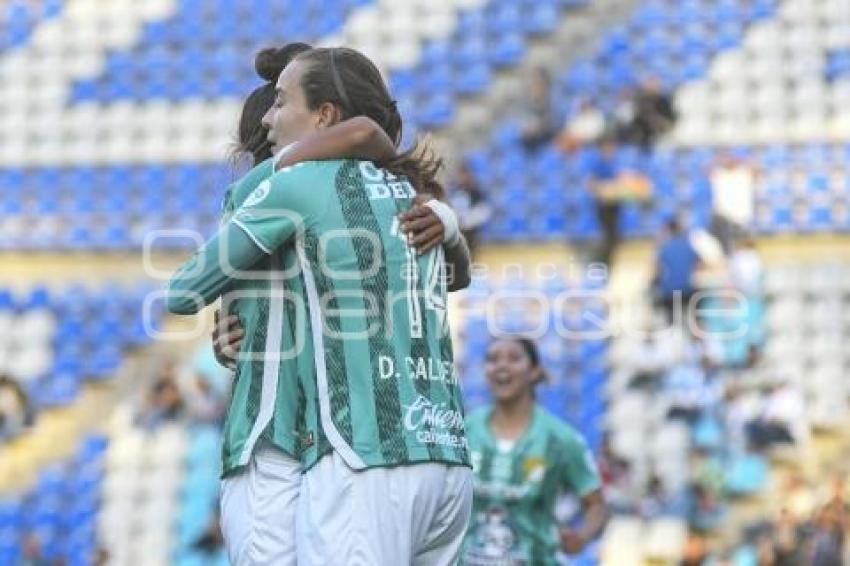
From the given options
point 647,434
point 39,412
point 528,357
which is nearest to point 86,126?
point 39,412

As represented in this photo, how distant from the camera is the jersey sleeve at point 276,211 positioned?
3.88 m

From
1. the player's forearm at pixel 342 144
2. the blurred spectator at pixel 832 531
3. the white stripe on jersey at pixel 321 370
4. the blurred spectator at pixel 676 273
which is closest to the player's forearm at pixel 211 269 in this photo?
the white stripe on jersey at pixel 321 370

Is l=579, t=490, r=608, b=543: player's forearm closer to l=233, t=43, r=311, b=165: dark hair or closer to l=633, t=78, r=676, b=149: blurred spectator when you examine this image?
l=233, t=43, r=311, b=165: dark hair

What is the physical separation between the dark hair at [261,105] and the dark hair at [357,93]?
29 centimetres

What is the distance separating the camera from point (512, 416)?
7422 mm

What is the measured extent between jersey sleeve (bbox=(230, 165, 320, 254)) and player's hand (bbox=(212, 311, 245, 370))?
0.22 meters

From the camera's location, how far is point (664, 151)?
1589cm

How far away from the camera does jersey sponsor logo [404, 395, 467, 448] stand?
152 inches

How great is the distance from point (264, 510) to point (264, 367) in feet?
0.99

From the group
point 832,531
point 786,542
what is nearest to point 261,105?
point 832,531

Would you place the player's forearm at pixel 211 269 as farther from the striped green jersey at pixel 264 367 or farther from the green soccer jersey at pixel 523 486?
the green soccer jersey at pixel 523 486

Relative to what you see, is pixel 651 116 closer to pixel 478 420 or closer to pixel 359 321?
pixel 478 420

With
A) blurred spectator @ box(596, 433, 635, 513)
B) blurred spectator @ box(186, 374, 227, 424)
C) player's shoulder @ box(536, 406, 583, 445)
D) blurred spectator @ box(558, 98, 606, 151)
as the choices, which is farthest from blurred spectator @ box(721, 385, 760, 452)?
player's shoulder @ box(536, 406, 583, 445)

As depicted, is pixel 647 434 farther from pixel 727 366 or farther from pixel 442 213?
pixel 442 213
